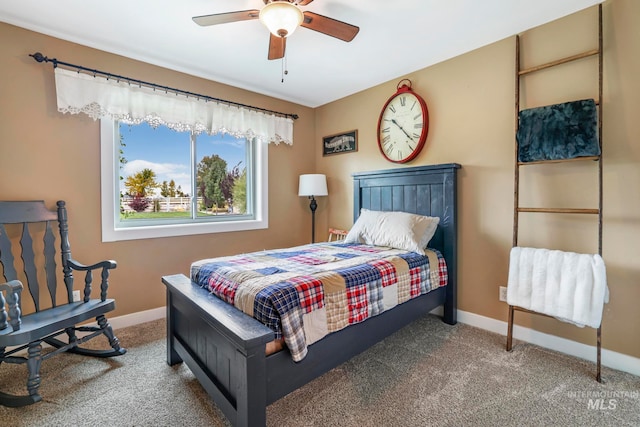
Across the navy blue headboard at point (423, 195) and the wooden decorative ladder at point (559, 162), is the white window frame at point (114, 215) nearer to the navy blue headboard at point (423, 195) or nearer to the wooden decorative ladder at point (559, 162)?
the navy blue headboard at point (423, 195)

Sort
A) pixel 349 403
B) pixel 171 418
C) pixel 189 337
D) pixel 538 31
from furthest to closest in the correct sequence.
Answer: pixel 538 31 → pixel 189 337 → pixel 349 403 → pixel 171 418

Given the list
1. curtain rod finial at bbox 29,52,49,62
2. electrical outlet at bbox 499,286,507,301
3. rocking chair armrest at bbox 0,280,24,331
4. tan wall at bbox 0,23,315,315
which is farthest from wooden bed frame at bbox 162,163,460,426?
curtain rod finial at bbox 29,52,49,62

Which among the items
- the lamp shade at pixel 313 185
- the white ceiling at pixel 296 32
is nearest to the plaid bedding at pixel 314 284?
the lamp shade at pixel 313 185

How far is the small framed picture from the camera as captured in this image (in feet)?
12.0

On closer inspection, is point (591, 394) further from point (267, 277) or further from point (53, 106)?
point (53, 106)

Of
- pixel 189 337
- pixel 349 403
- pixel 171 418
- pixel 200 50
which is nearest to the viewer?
pixel 171 418

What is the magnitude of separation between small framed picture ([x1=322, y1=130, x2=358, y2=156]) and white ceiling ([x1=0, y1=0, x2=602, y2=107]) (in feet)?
2.33

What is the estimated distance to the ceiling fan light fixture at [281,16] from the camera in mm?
1600

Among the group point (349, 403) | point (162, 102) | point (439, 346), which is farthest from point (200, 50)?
point (439, 346)

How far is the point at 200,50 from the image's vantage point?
2.61 m

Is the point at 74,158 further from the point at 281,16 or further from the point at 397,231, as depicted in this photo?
the point at 397,231

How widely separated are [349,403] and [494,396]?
837 millimetres

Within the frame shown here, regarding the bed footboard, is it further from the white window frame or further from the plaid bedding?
the white window frame

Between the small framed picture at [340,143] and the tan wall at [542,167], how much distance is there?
61cm
